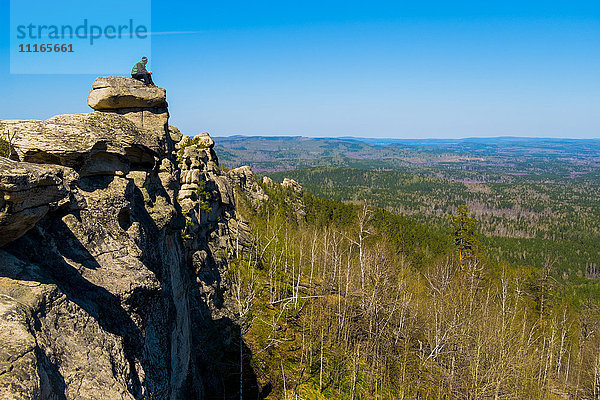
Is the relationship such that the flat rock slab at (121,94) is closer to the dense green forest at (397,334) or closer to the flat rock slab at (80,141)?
the flat rock slab at (80,141)

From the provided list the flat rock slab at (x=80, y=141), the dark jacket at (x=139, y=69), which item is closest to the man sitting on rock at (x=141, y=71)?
the dark jacket at (x=139, y=69)

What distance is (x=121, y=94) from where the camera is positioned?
18.2 metres

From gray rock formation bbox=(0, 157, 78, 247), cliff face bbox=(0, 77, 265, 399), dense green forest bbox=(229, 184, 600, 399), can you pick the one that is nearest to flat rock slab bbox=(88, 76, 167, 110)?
cliff face bbox=(0, 77, 265, 399)

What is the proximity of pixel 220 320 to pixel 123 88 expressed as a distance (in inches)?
718

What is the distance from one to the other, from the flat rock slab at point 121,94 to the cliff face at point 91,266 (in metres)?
0.08

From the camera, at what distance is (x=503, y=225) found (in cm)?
19050

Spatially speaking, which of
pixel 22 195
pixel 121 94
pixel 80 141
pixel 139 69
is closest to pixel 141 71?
pixel 139 69

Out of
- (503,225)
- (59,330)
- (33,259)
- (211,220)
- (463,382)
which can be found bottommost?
(503,225)

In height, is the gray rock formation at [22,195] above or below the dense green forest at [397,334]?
above

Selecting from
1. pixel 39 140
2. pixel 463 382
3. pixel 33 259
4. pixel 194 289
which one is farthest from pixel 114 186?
pixel 463 382

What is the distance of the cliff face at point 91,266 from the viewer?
21.5 ft

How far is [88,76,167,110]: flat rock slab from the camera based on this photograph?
59.1 ft

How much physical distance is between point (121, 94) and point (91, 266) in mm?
11929

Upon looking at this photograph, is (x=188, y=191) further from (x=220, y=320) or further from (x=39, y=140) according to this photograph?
(x=39, y=140)
